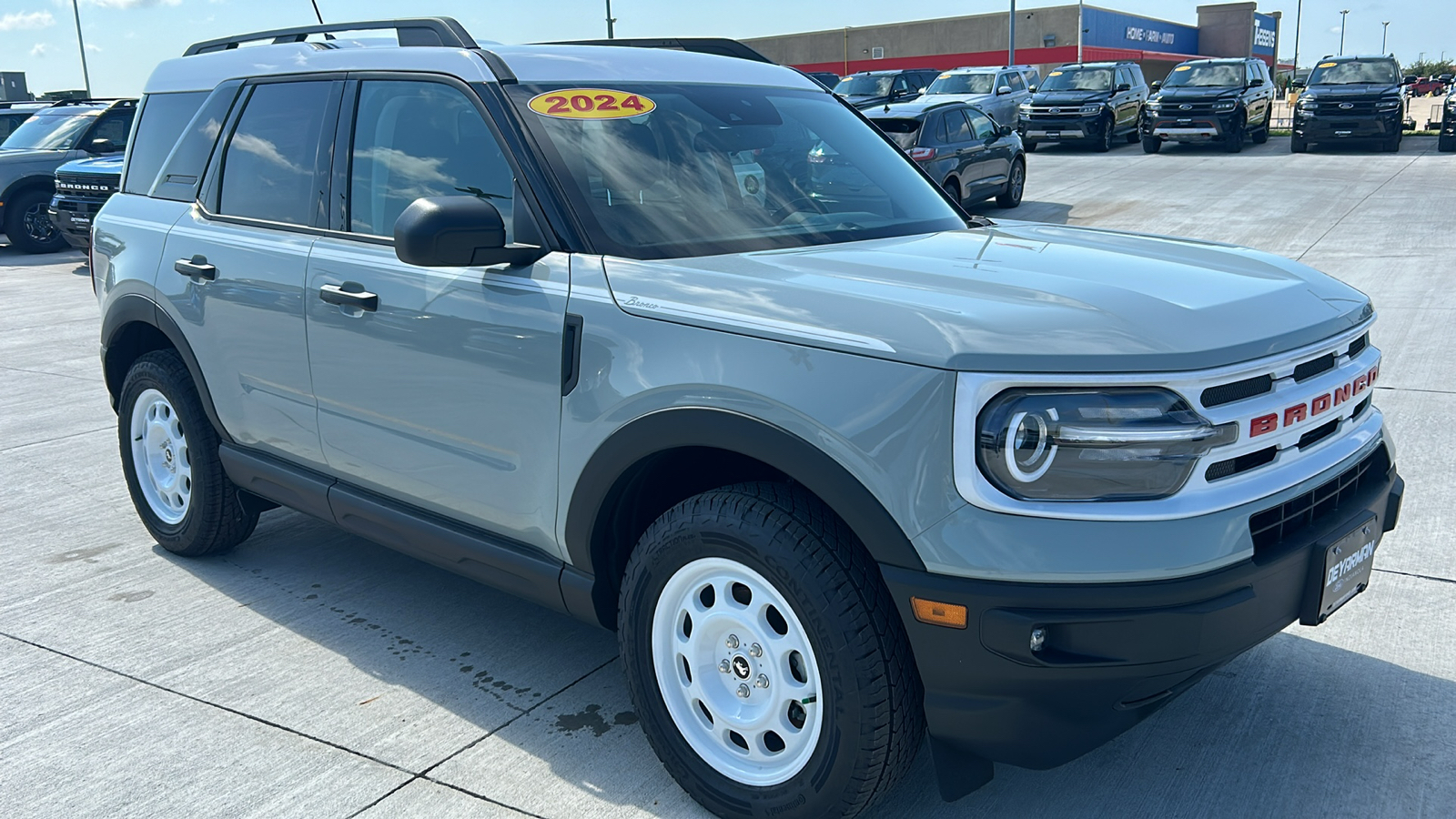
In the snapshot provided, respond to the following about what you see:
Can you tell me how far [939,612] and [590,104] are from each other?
1846 mm

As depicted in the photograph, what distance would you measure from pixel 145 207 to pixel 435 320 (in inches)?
82.1

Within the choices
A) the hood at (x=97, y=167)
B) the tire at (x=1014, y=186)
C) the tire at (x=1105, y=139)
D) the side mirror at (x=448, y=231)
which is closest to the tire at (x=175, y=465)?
the side mirror at (x=448, y=231)

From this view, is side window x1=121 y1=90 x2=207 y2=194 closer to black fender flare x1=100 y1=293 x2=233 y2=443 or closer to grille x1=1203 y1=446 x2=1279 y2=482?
black fender flare x1=100 y1=293 x2=233 y2=443

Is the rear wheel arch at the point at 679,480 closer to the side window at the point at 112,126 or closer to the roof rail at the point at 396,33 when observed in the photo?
the roof rail at the point at 396,33

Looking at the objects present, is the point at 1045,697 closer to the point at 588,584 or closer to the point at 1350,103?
the point at 588,584

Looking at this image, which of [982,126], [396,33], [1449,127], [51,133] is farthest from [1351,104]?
[396,33]

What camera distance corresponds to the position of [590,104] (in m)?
3.46

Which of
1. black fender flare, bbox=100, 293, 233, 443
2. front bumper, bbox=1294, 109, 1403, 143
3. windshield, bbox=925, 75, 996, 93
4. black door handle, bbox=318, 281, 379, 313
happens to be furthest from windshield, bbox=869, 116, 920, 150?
front bumper, bbox=1294, 109, 1403, 143

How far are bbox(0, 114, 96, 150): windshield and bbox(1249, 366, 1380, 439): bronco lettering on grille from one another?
1763 centimetres

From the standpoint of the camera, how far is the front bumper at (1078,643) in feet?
7.62

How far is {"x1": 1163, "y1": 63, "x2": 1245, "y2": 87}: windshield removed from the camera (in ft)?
78.8

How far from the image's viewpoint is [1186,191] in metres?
17.3

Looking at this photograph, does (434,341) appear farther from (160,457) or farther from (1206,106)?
(1206,106)

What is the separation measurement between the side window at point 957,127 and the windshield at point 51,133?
1161 cm
